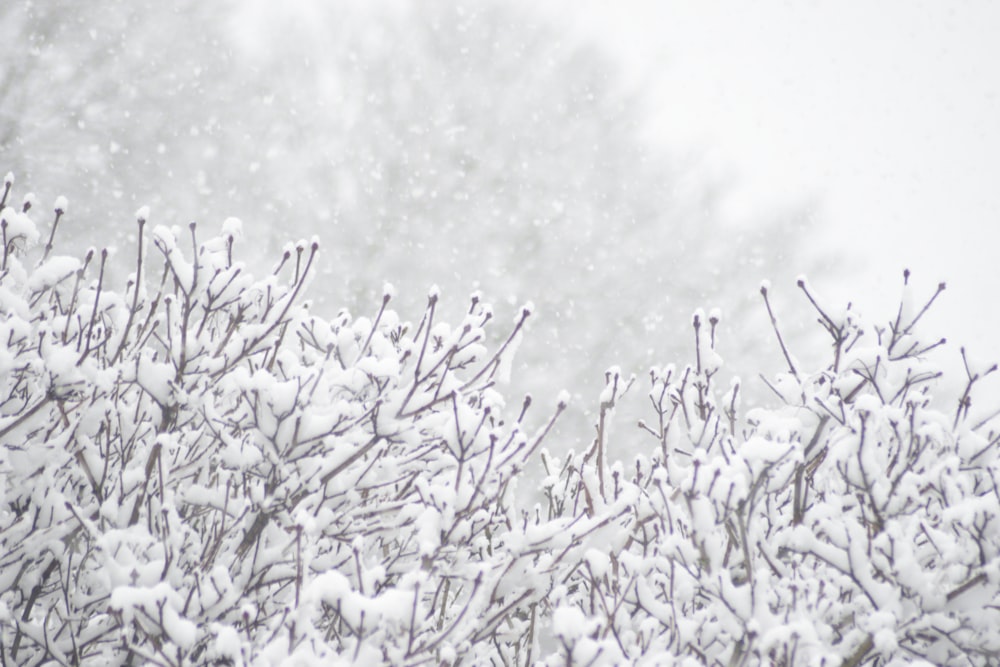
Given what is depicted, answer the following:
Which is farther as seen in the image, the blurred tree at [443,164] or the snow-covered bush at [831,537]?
the blurred tree at [443,164]

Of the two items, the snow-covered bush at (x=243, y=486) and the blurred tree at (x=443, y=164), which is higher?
the blurred tree at (x=443, y=164)

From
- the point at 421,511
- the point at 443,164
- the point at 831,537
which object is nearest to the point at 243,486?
the point at 421,511

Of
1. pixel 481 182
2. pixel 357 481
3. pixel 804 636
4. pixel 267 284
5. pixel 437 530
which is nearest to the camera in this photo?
pixel 804 636

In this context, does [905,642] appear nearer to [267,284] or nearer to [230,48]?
[267,284]

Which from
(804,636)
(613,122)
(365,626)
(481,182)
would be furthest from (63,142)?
(804,636)

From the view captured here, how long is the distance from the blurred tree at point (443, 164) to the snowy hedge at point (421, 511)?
7395 mm

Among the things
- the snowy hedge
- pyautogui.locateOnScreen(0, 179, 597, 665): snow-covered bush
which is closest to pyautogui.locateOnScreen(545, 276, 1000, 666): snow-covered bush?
the snowy hedge

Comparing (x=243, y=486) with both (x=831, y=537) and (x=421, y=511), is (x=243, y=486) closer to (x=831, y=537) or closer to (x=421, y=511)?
(x=421, y=511)

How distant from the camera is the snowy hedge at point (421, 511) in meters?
1.45

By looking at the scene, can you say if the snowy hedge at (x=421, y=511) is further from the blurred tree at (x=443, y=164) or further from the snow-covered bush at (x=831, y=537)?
the blurred tree at (x=443, y=164)

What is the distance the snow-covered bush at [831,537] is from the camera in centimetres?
144

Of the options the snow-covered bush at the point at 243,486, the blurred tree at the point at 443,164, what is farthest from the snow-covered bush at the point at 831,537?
the blurred tree at the point at 443,164

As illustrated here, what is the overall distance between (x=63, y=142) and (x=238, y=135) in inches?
86.3

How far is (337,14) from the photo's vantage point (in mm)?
10430
